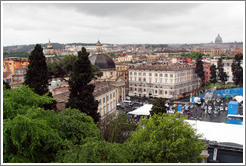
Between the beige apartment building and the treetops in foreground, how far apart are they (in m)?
38.8

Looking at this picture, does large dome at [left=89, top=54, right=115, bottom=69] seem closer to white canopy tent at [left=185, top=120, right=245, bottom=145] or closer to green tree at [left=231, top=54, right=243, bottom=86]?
green tree at [left=231, top=54, right=243, bottom=86]

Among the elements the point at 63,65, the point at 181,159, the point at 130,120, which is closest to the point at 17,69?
the point at 63,65

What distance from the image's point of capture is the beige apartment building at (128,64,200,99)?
52875mm

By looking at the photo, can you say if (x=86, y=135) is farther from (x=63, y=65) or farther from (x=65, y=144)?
(x=63, y=65)

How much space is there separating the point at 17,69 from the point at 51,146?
40.4 meters

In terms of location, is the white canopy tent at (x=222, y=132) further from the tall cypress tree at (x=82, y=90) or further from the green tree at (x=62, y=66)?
the green tree at (x=62, y=66)

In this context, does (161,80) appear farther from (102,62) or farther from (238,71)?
(238,71)

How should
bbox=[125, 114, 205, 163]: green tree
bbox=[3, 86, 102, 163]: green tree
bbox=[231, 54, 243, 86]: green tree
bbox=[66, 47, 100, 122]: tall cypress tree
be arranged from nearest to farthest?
1. bbox=[3, 86, 102, 163]: green tree
2. bbox=[125, 114, 205, 163]: green tree
3. bbox=[66, 47, 100, 122]: tall cypress tree
4. bbox=[231, 54, 243, 86]: green tree

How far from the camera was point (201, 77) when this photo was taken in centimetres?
5925

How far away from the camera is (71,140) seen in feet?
40.6

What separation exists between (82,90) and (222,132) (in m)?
12.4

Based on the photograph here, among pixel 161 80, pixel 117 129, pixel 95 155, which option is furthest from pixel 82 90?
pixel 161 80

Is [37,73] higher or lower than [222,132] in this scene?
higher

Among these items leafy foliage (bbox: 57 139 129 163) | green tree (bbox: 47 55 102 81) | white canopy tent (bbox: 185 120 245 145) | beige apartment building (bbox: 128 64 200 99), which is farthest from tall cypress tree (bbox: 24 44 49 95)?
beige apartment building (bbox: 128 64 200 99)
